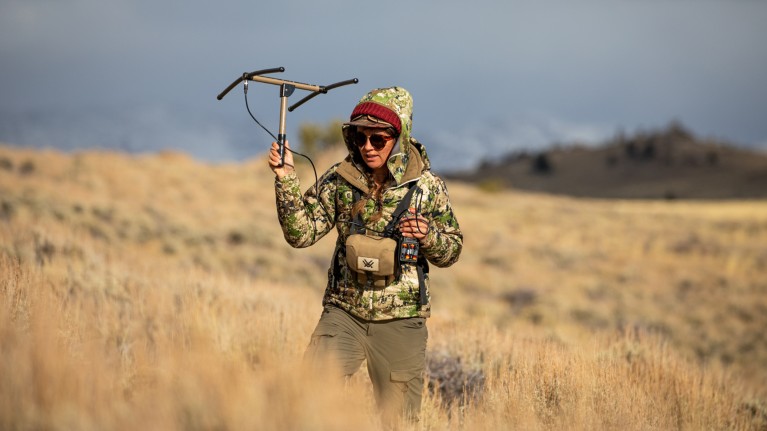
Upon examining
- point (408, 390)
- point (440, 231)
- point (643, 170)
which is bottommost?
point (408, 390)

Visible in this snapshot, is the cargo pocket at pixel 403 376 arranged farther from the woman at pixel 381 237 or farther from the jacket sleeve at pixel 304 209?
the jacket sleeve at pixel 304 209

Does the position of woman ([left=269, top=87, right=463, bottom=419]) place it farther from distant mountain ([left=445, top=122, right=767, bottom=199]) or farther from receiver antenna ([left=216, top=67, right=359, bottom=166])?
distant mountain ([left=445, top=122, right=767, bottom=199])

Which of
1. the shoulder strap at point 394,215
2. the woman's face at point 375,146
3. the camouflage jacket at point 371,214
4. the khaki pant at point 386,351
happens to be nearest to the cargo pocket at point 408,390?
the khaki pant at point 386,351

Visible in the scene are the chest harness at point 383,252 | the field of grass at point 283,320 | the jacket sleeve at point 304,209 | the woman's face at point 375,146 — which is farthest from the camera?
the woman's face at point 375,146

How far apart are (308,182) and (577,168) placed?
6769 cm

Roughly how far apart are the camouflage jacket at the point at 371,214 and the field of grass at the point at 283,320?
0.51 metres

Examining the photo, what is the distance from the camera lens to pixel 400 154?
3.93 meters

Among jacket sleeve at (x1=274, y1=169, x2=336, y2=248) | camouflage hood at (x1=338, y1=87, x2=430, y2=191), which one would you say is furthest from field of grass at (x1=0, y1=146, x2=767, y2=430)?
camouflage hood at (x1=338, y1=87, x2=430, y2=191)

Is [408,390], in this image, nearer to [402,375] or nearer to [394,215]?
[402,375]

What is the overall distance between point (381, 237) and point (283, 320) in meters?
2.54

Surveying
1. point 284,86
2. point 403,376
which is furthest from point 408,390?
point 284,86

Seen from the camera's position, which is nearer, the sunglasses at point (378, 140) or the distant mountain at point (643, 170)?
the sunglasses at point (378, 140)

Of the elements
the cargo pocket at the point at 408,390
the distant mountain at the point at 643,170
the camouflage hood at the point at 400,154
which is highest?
the distant mountain at the point at 643,170

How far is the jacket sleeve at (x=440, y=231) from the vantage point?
Result: 3850mm
